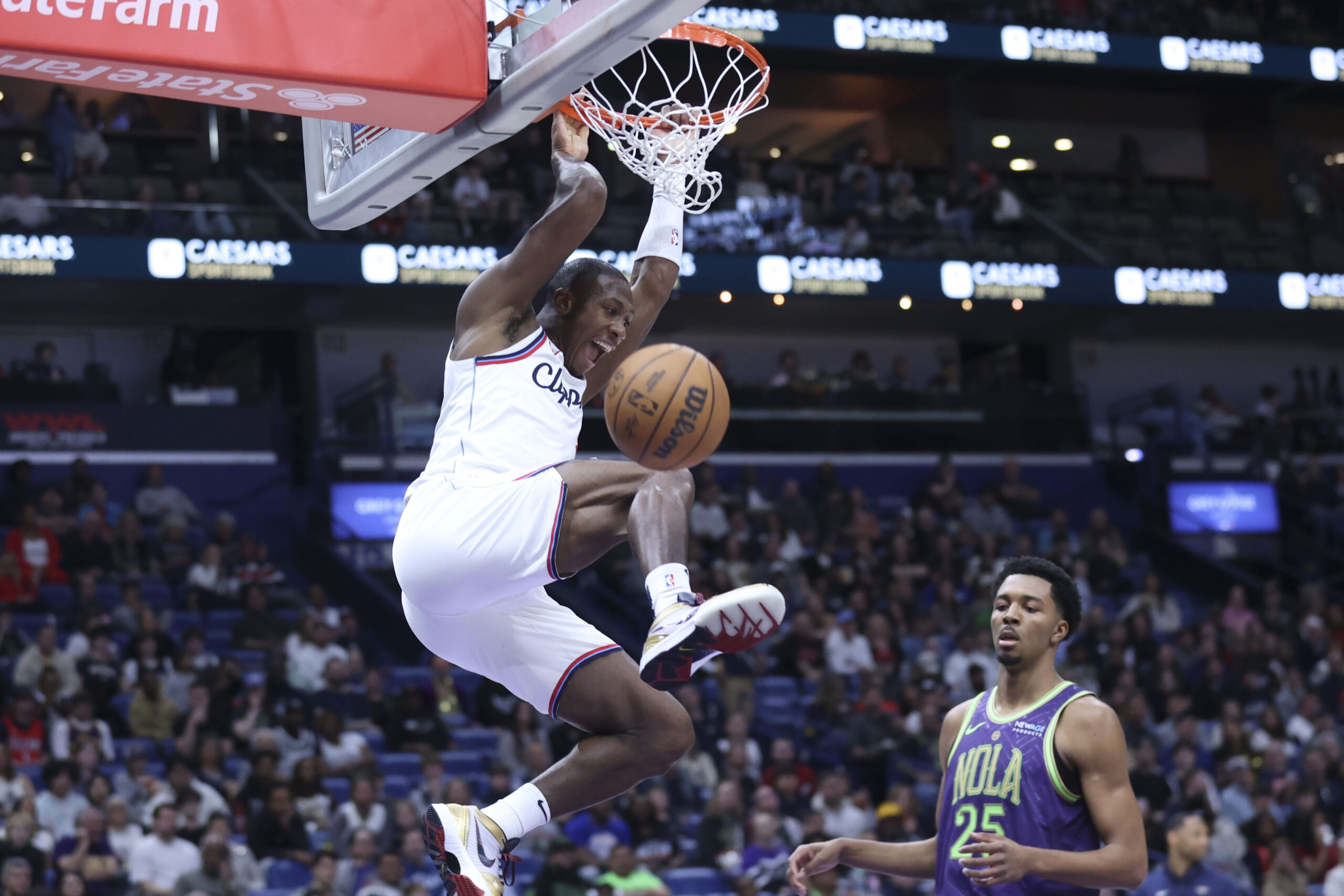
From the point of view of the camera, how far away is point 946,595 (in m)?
16.6

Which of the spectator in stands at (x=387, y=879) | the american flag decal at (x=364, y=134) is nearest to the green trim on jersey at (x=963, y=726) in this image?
the american flag decal at (x=364, y=134)

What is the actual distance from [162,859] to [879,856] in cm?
658

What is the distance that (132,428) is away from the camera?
58.2 ft

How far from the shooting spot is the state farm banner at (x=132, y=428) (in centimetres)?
1730

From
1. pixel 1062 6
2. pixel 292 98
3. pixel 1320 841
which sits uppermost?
pixel 1062 6

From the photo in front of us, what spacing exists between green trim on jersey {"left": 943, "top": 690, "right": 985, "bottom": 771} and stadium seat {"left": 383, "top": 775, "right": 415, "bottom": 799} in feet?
24.8

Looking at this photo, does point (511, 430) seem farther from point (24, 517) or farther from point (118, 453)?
point (118, 453)

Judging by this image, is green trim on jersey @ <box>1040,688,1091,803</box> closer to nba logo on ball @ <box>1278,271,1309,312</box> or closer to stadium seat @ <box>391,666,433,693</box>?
stadium seat @ <box>391,666,433,693</box>

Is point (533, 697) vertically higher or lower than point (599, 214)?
lower

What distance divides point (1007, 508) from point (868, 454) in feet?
6.08

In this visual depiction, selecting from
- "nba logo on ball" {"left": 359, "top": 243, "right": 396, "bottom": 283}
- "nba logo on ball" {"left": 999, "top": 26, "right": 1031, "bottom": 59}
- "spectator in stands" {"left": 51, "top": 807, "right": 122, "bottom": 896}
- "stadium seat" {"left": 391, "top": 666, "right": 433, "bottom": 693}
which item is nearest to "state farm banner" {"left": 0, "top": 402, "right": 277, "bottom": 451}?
"nba logo on ball" {"left": 359, "top": 243, "right": 396, "bottom": 283}

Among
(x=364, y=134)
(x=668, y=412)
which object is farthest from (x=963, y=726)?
(x=364, y=134)

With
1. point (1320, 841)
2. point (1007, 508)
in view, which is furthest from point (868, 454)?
point (1320, 841)

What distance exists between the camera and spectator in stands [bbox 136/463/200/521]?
1617 centimetres
